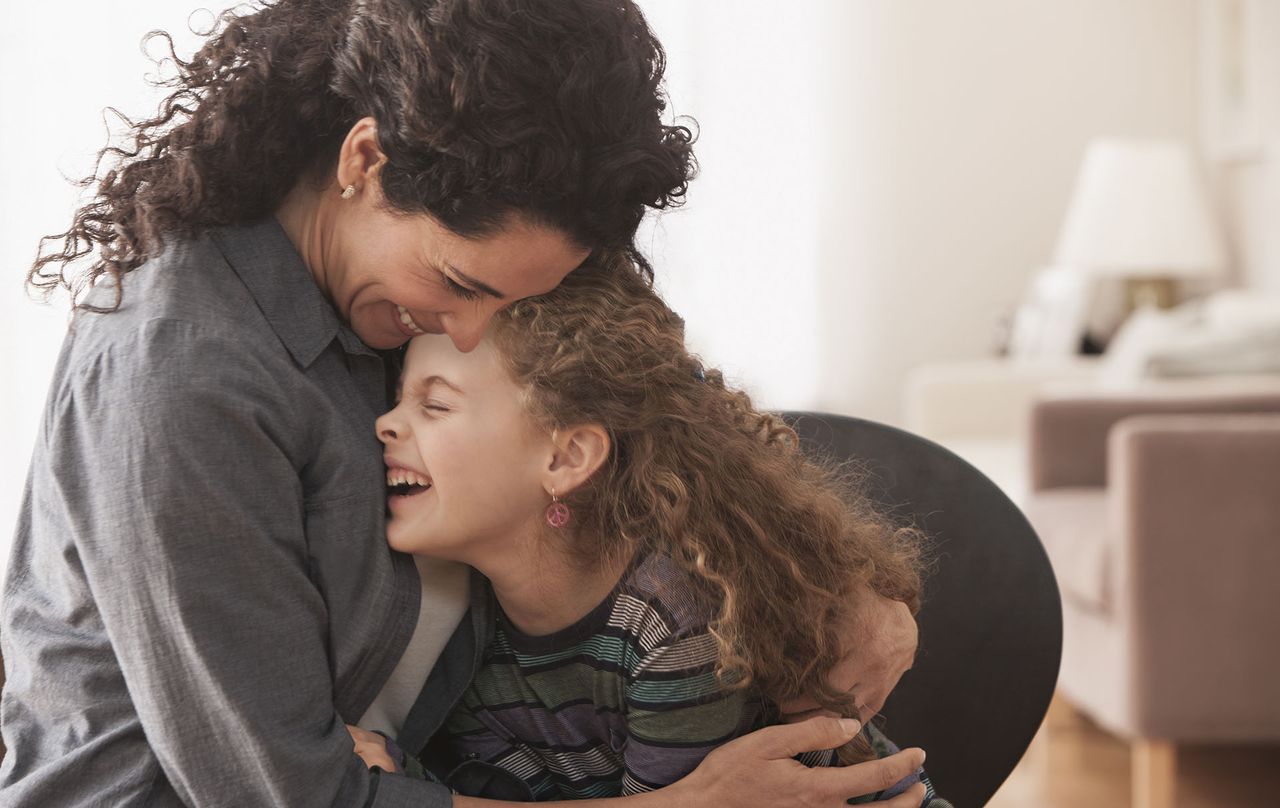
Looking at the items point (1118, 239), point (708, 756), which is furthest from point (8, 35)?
point (708, 756)

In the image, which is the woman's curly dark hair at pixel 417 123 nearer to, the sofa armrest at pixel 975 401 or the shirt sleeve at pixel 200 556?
the shirt sleeve at pixel 200 556

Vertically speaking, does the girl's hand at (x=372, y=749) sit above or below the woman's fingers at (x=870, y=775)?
above

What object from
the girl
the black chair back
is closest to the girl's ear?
the girl

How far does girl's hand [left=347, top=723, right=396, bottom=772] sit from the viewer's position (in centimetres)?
111

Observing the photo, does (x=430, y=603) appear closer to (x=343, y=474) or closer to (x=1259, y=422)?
(x=343, y=474)

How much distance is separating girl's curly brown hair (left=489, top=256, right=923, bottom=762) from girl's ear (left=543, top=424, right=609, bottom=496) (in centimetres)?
1

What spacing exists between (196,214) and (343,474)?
0.23m

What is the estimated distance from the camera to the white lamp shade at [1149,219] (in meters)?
4.88

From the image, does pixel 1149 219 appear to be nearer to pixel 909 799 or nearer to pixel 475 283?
pixel 909 799

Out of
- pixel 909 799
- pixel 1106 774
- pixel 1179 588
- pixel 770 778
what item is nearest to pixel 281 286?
pixel 770 778

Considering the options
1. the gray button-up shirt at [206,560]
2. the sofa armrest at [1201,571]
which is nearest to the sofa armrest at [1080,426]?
the sofa armrest at [1201,571]

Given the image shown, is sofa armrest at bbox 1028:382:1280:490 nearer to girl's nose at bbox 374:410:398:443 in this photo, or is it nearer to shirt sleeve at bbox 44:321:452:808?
girl's nose at bbox 374:410:398:443

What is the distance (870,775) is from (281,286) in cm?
63

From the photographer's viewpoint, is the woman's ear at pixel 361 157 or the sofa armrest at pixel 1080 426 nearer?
the woman's ear at pixel 361 157
